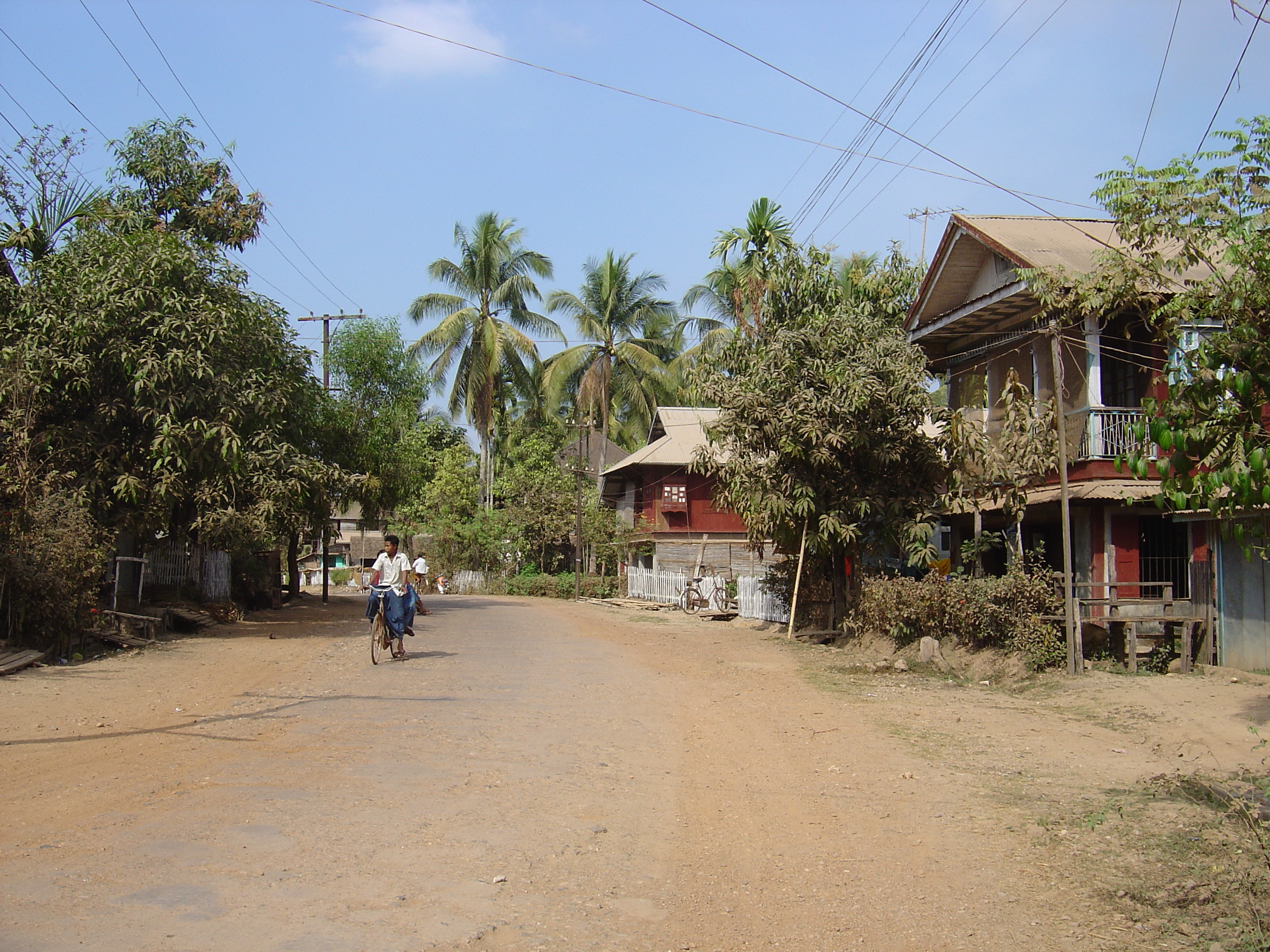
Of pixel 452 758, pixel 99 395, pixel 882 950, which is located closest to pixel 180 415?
pixel 99 395

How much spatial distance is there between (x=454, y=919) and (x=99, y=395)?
1636cm

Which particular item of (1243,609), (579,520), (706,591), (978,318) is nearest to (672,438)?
(579,520)

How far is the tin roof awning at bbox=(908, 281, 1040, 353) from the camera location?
17.2 meters

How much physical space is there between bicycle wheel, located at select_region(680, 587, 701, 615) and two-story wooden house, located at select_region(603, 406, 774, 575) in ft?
26.1

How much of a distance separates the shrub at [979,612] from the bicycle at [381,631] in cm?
771

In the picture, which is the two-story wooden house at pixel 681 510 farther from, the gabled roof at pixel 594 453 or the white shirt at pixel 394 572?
the white shirt at pixel 394 572

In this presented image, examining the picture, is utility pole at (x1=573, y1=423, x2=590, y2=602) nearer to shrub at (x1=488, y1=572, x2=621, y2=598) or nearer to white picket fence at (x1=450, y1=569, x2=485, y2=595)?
shrub at (x1=488, y1=572, x2=621, y2=598)

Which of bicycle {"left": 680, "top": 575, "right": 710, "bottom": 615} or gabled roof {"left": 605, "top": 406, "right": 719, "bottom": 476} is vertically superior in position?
gabled roof {"left": 605, "top": 406, "right": 719, "bottom": 476}

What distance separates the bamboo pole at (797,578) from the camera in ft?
60.6

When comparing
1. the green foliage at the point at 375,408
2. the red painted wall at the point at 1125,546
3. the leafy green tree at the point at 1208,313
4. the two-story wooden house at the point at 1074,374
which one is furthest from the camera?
the green foliage at the point at 375,408

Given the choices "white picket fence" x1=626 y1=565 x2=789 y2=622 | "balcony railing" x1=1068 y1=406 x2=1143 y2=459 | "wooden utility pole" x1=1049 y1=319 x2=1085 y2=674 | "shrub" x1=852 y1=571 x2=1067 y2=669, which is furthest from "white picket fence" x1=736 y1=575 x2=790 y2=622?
"wooden utility pole" x1=1049 y1=319 x2=1085 y2=674

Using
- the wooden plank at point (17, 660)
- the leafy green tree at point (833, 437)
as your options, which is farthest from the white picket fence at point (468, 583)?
the wooden plank at point (17, 660)

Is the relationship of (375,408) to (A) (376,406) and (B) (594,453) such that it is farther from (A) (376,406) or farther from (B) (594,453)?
(B) (594,453)

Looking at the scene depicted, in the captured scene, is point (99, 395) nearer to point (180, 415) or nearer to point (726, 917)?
point (180, 415)
